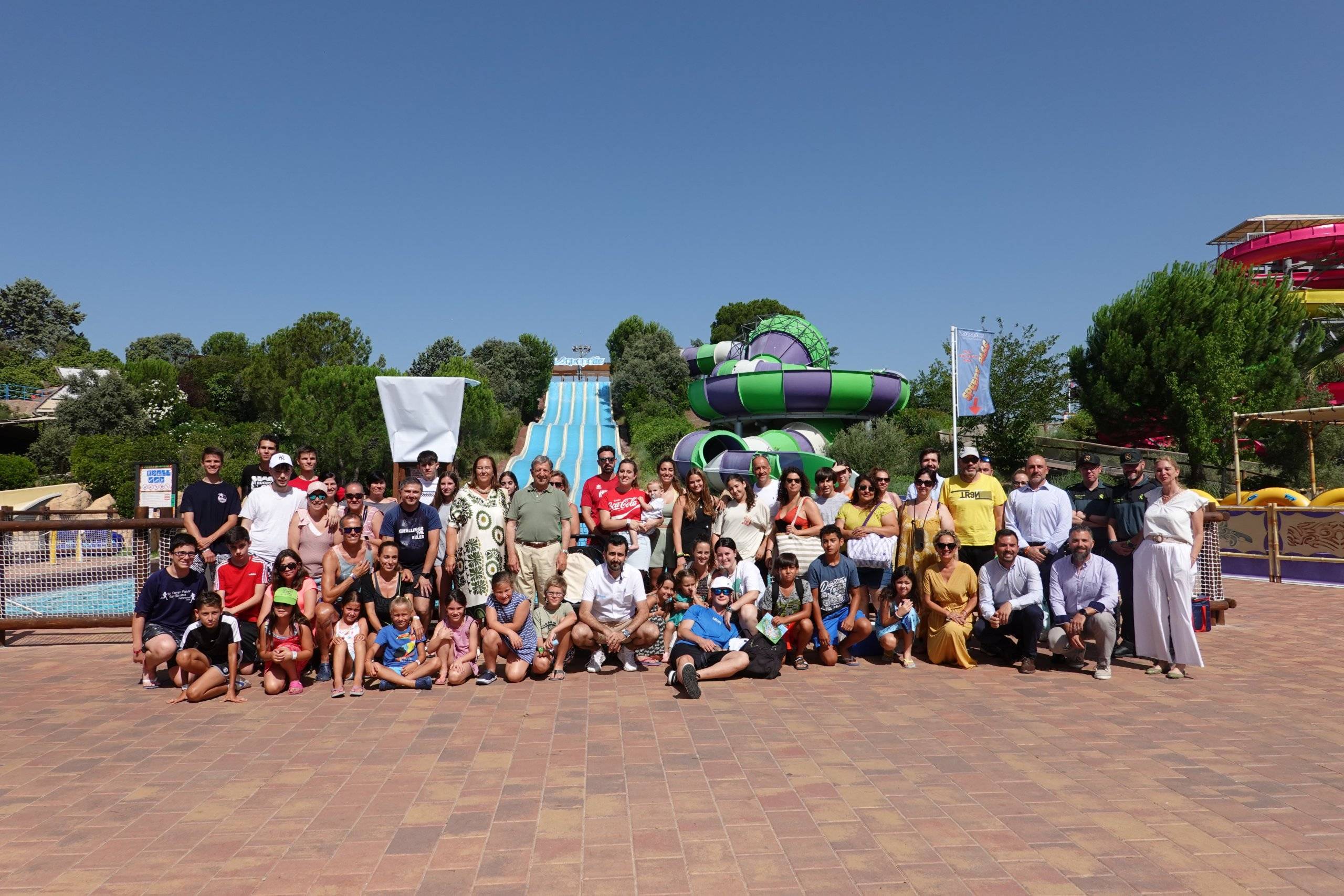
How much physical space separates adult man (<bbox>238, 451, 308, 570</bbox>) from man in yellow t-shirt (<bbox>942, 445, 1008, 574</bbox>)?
18.1 ft

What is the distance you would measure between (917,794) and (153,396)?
144 feet

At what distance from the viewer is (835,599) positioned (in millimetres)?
6949

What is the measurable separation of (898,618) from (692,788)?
→ 3.40 metres

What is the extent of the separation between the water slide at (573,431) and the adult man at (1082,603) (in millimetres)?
23548

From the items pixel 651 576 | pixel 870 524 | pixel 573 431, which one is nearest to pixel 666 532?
pixel 651 576

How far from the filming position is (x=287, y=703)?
5.82m

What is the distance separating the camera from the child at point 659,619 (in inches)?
264

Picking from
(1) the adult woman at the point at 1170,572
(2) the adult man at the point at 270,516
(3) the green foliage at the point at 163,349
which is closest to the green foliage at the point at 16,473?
(2) the adult man at the point at 270,516

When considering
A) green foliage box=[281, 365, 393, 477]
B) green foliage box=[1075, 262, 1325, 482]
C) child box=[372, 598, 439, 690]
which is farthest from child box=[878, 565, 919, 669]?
green foliage box=[281, 365, 393, 477]

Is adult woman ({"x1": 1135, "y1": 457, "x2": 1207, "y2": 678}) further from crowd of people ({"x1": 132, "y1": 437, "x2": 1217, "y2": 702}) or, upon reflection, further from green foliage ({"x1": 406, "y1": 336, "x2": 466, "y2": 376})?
green foliage ({"x1": 406, "y1": 336, "x2": 466, "y2": 376})

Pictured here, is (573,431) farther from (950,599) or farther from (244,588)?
(950,599)

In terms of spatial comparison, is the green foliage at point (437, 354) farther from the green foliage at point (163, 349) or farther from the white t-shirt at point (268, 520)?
the white t-shirt at point (268, 520)

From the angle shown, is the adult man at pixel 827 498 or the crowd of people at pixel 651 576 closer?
the crowd of people at pixel 651 576

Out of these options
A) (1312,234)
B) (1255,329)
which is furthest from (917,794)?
(1312,234)
